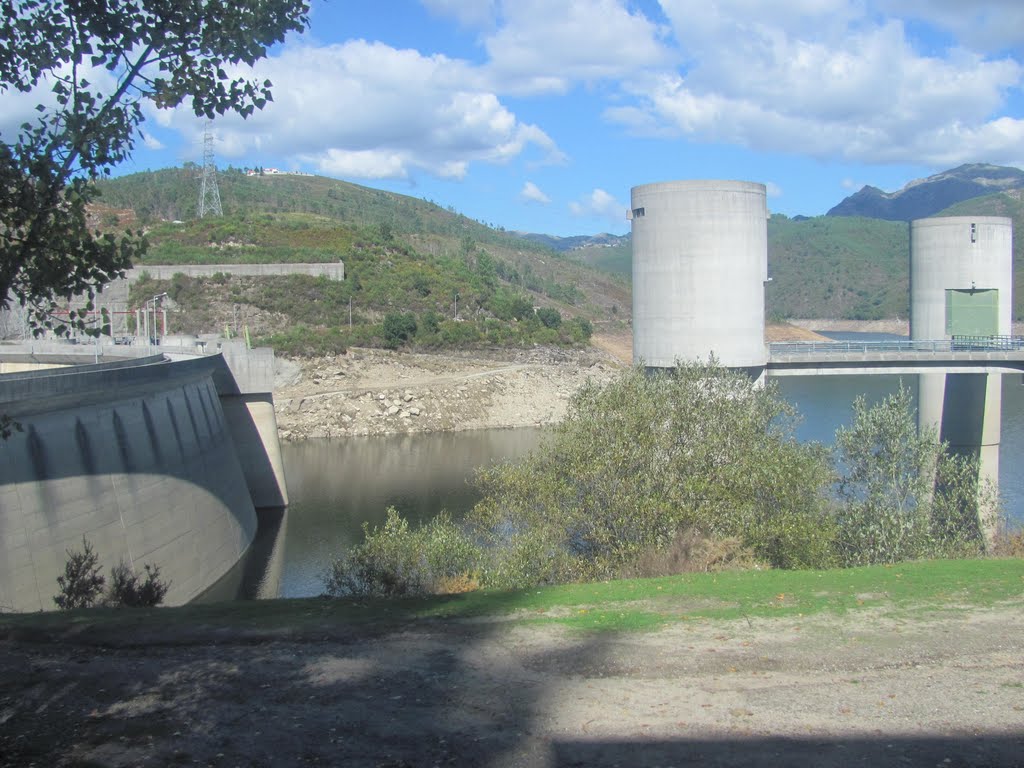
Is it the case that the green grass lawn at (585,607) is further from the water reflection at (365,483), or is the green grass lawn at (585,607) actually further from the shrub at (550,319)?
the shrub at (550,319)

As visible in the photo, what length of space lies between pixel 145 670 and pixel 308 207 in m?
128

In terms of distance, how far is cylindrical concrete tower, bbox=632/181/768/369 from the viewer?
27.3 meters

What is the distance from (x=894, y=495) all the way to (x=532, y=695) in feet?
49.1

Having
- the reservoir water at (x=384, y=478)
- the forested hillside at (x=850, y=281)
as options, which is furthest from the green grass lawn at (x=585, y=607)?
the forested hillside at (x=850, y=281)

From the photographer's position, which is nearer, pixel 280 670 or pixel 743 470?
pixel 280 670

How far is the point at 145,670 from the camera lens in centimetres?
948

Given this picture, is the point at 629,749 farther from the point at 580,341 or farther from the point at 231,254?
the point at 231,254

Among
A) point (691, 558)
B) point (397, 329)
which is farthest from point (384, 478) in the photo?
point (397, 329)

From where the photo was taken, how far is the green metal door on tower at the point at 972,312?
33.3 meters

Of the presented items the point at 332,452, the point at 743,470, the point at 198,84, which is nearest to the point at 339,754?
the point at 198,84

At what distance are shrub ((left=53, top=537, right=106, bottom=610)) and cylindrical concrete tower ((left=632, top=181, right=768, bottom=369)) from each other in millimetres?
15684

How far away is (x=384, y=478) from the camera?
43719 millimetres

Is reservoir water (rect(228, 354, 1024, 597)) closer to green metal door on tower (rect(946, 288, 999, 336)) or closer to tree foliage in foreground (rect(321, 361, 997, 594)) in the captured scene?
green metal door on tower (rect(946, 288, 999, 336))

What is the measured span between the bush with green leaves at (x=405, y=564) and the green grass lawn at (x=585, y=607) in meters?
3.56
